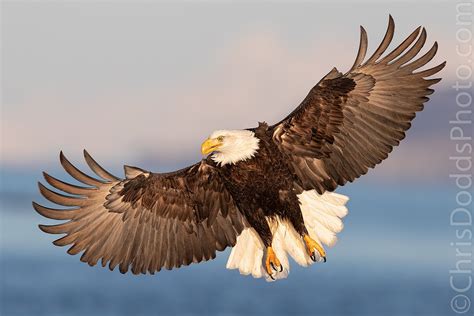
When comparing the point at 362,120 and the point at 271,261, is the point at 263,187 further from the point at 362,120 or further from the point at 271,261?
the point at 362,120

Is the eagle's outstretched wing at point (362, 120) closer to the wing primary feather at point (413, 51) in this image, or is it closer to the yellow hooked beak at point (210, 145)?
the wing primary feather at point (413, 51)

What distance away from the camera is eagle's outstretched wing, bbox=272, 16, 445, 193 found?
8211 millimetres

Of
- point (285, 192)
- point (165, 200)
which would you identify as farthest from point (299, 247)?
point (165, 200)

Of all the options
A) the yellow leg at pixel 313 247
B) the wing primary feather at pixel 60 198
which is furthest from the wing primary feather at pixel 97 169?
the yellow leg at pixel 313 247

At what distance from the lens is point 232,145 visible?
8.14 m

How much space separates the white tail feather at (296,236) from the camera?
847 centimetres

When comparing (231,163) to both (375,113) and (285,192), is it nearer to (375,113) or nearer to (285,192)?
(285,192)

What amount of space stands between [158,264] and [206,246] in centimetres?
42

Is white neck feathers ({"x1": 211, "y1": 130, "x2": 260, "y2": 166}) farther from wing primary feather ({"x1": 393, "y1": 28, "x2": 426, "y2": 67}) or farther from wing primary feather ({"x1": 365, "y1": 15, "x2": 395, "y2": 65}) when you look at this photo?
wing primary feather ({"x1": 393, "y1": 28, "x2": 426, "y2": 67})

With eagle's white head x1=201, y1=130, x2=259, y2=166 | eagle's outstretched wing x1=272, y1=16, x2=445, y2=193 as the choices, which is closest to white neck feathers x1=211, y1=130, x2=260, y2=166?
eagle's white head x1=201, y1=130, x2=259, y2=166

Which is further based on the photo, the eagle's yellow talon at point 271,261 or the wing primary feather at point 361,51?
the eagle's yellow talon at point 271,261

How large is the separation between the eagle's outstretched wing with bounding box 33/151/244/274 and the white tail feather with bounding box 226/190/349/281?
24 cm

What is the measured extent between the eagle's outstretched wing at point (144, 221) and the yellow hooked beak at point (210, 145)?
39 cm

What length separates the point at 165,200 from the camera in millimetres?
8500
